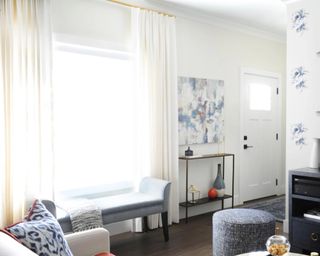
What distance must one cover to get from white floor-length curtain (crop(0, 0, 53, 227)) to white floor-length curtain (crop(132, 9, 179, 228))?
1.11 metres

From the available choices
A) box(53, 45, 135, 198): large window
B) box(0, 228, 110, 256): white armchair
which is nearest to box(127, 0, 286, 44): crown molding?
box(53, 45, 135, 198): large window

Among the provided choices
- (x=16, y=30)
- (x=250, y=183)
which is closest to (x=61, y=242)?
(x=16, y=30)

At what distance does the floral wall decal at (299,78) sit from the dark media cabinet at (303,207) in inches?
37.5

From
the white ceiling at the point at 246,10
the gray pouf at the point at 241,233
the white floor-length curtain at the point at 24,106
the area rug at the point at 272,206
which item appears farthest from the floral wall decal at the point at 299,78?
the white floor-length curtain at the point at 24,106

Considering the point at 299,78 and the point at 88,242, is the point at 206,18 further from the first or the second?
the point at 88,242

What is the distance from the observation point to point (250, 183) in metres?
5.51

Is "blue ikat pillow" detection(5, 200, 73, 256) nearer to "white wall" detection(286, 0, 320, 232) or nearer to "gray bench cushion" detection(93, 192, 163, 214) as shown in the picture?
"gray bench cushion" detection(93, 192, 163, 214)

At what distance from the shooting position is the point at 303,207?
3434mm

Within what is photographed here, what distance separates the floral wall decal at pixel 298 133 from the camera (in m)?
3.76

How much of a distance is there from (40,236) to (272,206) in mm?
4179

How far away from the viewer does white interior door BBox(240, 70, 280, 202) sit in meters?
5.37

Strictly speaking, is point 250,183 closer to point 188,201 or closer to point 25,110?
point 188,201

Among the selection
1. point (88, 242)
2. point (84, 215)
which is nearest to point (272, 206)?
point (84, 215)

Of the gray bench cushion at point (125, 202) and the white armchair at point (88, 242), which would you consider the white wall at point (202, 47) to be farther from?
the white armchair at point (88, 242)
